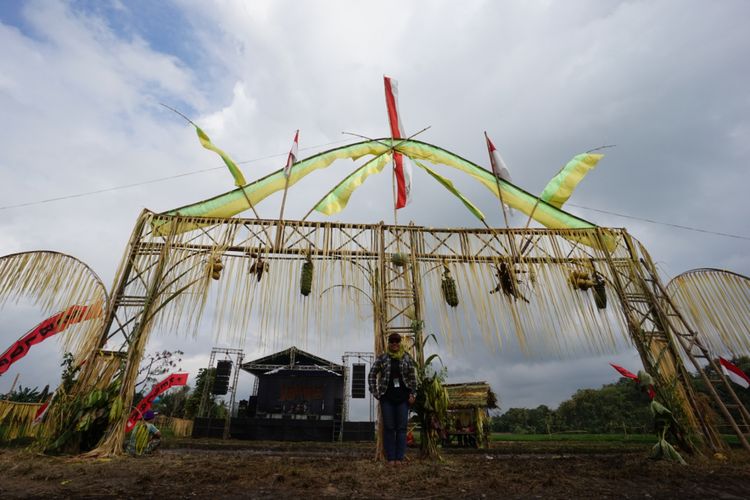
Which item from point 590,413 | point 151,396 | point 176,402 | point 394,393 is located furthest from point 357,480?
point 590,413

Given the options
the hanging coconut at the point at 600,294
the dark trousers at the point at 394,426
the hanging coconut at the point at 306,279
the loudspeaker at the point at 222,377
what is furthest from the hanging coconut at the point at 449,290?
the loudspeaker at the point at 222,377

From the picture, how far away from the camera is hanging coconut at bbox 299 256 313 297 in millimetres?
6359

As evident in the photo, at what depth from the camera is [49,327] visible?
6.01 metres

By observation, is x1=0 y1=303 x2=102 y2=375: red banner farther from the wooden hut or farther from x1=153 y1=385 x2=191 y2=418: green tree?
x1=153 y1=385 x2=191 y2=418: green tree

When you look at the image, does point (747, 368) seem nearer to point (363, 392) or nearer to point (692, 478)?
point (363, 392)

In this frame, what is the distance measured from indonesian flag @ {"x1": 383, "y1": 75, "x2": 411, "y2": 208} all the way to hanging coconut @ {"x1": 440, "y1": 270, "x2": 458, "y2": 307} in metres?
2.32

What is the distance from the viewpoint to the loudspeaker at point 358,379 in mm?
19250

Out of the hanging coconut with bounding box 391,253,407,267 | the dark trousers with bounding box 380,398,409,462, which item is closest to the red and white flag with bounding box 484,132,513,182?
the hanging coconut with bounding box 391,253,407,267

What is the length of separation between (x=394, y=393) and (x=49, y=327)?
5842mm

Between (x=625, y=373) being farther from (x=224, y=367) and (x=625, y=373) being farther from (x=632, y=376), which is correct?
(x=224, y=367)

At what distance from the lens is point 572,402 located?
43969 millimetres

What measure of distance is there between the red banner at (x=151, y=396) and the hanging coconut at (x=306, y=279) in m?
3.25

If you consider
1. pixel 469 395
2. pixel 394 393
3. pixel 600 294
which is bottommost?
pixel 394 393

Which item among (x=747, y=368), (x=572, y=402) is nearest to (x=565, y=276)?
(x=747, y=368)
